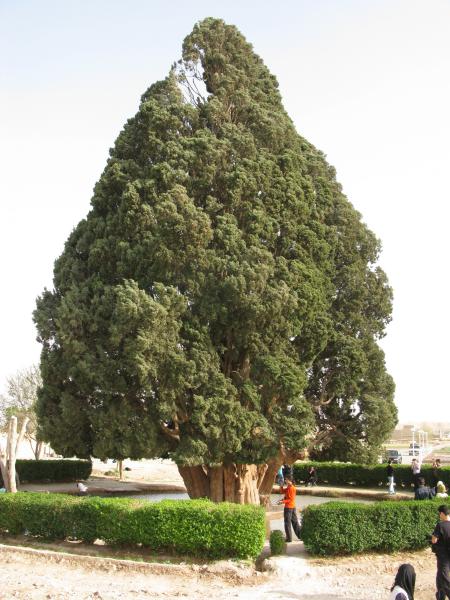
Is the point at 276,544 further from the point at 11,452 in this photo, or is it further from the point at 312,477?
the point at 312,477

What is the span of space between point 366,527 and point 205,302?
6.93 m

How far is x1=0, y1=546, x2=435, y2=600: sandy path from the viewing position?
1095cm

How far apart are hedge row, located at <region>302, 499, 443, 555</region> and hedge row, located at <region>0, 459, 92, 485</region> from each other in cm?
2169

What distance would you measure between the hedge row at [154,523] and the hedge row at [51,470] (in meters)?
18.2

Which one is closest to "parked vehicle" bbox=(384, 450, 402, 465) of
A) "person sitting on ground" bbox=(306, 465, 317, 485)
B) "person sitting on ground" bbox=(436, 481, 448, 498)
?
"person sitting on ground" bbox=(306, 465, 317, 485)

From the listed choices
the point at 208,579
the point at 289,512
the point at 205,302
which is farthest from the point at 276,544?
the point at 205,302

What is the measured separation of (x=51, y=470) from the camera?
3256cm

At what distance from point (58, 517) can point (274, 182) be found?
10899 millimetres

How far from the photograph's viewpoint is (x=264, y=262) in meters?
17.3

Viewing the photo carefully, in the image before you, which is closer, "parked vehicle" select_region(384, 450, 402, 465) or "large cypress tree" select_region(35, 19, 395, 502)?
"large cypress tree" select_region(35, 19, 395, 502)

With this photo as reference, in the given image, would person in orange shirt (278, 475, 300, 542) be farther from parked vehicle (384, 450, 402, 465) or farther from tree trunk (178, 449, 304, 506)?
parked vehicle (384, 450, 402, 465)

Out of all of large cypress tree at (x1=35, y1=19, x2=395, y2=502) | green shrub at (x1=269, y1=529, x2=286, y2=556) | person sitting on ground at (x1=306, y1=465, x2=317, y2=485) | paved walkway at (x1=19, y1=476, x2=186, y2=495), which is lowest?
paved walkway at (x1=19, y1=476, x2=186, y2=495)

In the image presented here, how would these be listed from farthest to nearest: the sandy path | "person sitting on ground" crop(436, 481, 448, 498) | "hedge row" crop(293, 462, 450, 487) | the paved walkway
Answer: "hedge row" crop(293, 462, 450, 487), the paved walkway, "person sitting on ground" crop(436, 481, 448, 498), the sandy path

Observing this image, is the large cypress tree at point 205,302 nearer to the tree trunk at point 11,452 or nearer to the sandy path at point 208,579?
the tree trunk at point 11,452
